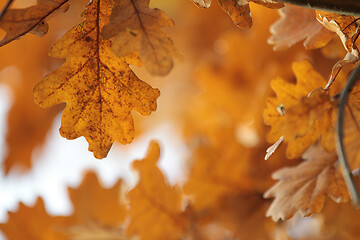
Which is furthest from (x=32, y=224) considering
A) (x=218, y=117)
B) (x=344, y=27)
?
(x=344, y=27)

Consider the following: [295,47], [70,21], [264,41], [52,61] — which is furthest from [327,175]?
[70,21]

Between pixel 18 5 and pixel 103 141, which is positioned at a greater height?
pixel 103 141

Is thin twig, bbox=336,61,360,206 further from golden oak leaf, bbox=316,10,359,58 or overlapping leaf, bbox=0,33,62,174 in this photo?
overlapping leaf, bbox=0,33,62,174

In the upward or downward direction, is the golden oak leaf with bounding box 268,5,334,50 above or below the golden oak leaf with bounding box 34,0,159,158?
below

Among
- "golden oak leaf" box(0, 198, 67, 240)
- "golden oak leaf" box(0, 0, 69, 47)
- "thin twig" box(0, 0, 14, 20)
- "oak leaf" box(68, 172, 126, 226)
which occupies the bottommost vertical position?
"oak leaf" box(68, 172, 126, 226)

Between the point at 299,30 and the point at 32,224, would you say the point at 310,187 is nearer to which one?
the point at 299,30

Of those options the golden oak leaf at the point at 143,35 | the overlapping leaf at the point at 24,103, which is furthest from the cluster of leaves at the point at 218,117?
the overlapping leaf at the point at 24,103

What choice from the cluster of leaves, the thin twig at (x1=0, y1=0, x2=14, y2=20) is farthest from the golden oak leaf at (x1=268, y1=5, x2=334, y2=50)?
the thin twig at (x1=0, y1=0, x2=14, y2=20)

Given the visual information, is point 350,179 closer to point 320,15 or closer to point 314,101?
point 314,101
